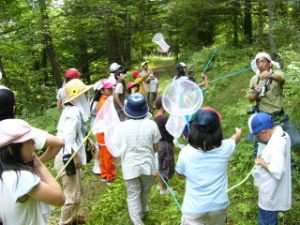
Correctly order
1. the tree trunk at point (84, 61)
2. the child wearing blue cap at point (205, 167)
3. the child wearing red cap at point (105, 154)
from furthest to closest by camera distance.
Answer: the tree trunk at point (84, 61), the child wearing red cap at point (105, 154), the child wearing blue cap at point (205, 167)

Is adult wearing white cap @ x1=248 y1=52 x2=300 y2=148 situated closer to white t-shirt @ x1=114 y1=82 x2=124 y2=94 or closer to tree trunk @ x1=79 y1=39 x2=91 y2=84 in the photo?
white t-shirt @ x1=114 y1=82 x2=124 y2=94

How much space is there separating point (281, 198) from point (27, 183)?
97.8 inches

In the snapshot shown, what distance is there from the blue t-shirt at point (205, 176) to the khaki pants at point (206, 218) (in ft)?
0.19

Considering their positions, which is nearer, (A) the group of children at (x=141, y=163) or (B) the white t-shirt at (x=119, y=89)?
(A) the group of children at (x=141, y=163)

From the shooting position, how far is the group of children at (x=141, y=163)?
247cm

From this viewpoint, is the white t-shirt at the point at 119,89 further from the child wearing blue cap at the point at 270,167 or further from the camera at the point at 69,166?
the child wearing blue cap at the point at 270,167

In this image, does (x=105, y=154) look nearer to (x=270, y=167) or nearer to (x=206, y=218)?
(x=206, y=218)

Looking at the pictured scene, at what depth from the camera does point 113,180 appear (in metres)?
6.76

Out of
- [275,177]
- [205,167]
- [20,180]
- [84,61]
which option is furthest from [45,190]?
[84,61]

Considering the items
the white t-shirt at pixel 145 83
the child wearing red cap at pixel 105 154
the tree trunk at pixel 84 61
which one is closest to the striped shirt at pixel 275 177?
the child wearing red cap at pixel 105 154

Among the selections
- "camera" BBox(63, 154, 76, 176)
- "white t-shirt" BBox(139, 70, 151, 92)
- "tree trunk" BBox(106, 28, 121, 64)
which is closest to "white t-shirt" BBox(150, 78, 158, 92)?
"white t-shirt" BBox(139, 70, 151, 92)

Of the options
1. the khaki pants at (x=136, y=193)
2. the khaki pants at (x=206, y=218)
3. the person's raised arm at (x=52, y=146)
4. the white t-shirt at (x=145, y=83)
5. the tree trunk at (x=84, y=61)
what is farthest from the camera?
the tree trunk at (x=84, y=61)

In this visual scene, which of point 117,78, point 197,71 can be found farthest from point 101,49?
point 117,78

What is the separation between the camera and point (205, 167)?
3371 mm
